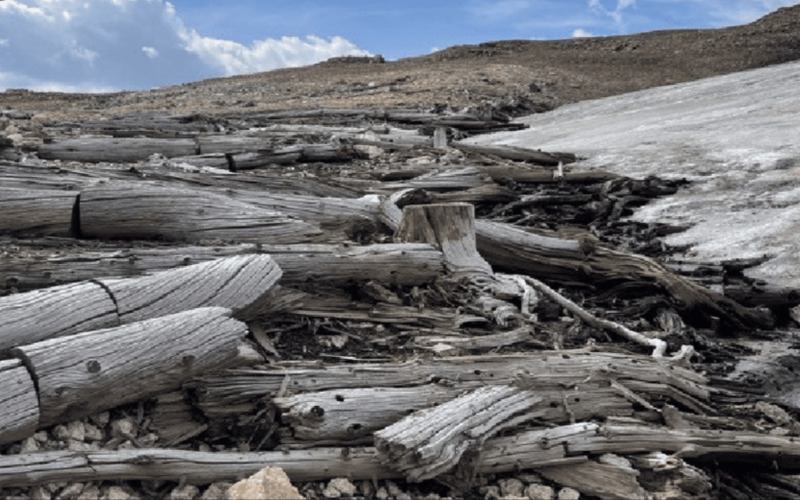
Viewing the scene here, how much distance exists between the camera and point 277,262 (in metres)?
5.54

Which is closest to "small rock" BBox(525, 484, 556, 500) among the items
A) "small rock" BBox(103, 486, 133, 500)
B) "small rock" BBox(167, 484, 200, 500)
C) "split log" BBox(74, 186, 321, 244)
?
"small rock" BBox(167, 484, 200, 500)

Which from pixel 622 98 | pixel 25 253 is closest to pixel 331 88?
pixel 622 98

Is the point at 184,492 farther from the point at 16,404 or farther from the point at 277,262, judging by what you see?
the point at 277,262

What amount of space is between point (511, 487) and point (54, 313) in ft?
7.60

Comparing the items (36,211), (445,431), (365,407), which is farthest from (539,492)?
(36,211)

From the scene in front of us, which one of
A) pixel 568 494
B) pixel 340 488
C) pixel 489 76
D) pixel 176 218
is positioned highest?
pixel 489 76

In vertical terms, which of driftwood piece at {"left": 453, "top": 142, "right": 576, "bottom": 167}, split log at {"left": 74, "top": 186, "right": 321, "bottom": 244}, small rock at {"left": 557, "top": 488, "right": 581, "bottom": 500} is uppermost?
split log at {"left": 74, "top": 186, "right": 321, "bottom": 244}

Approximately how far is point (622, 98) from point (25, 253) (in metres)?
15.1

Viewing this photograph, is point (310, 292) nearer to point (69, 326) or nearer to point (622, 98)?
point (69, 326)

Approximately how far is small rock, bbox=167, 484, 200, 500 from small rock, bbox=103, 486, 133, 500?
0.17 m

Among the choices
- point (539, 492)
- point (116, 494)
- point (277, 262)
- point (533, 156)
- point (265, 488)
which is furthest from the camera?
point (533, 156)

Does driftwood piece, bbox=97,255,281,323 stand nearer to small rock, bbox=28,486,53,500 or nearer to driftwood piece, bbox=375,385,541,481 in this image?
small rock, bbox=28,486,53,500

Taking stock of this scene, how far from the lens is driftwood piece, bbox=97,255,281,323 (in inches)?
177

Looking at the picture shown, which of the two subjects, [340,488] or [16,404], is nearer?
[16,404]
